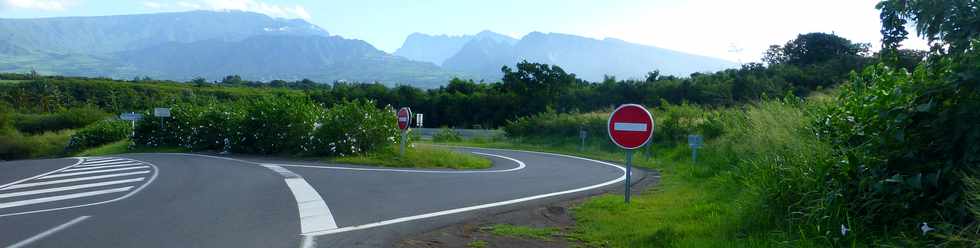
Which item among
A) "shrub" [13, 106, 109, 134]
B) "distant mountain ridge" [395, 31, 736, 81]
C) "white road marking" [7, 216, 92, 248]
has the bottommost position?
"shrub" [13, 106, 109, 134]

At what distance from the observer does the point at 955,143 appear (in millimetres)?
5148

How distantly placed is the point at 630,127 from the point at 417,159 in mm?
12684

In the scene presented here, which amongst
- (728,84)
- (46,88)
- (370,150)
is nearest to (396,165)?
(370,150)

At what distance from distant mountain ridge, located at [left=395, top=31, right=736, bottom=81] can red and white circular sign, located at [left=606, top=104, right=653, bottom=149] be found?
69.9 metres

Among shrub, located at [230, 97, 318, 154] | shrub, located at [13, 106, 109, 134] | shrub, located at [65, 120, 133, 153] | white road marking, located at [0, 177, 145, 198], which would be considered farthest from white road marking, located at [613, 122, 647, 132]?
shrub, located at [13, 106, 109, 134]

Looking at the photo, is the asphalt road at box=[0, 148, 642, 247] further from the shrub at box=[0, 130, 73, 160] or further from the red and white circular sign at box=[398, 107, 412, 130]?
the shrub at box=[0, 130, 73, 160]

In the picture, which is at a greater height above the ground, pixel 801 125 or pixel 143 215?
pixel 801 125

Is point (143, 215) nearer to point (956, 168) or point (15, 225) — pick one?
point (15, 225)

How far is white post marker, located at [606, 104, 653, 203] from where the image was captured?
9.05m

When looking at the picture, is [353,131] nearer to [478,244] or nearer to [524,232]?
[524,232]

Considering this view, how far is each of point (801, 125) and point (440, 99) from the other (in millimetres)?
61939

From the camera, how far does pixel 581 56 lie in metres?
130

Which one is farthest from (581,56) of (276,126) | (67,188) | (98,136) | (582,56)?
(67,188)

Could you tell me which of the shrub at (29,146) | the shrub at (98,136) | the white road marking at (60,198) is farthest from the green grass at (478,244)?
the shrub at (29,146)
